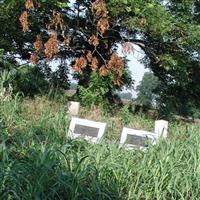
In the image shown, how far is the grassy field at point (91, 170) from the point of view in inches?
181

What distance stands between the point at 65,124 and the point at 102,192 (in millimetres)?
3624

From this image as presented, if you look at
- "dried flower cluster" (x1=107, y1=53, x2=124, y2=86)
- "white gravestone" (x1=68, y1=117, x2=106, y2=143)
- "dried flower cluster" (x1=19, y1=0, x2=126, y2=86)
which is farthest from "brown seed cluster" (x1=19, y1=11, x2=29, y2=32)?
"white gravestone" (x1=68, y1=117, x2=106, y2=143)

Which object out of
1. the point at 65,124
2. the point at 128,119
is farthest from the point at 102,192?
the point at 128,119

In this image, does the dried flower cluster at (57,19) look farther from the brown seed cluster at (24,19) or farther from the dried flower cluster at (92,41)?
the brown seed cluster at (24,19)

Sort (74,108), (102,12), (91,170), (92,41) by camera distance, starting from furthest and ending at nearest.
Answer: (92,41) → (102,12) → (74,108) → (91,170)

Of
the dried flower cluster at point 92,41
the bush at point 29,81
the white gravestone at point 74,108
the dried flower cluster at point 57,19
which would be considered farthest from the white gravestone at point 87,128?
the dried flower cluster at point 57,19

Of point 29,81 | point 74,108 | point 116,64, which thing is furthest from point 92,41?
point 74,108

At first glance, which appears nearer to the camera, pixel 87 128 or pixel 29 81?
pixel 87 128

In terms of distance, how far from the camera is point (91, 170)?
5.08 metres

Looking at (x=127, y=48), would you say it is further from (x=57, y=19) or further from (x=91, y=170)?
(x=91, y=170)

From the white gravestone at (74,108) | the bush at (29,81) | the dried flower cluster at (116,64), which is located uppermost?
the dried flower cluster at (116,64)

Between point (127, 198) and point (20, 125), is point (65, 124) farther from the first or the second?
point (127, 198)

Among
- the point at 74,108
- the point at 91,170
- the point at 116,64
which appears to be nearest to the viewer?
the point at 91,170

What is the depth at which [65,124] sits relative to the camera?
8.31 meters
